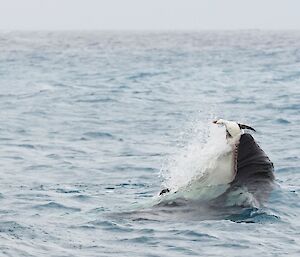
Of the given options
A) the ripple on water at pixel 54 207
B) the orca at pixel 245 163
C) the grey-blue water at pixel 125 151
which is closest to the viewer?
the grey-blue water at pixel 125 151

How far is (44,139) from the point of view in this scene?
2008 centimetres

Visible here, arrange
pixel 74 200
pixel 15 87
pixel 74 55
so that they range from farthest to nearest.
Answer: pixel 74 55 < pixel 15 87 < pixel 74 200

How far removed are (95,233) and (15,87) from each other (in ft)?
76.5

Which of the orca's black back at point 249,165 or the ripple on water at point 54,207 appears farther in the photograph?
the ripple on water at point 54,207

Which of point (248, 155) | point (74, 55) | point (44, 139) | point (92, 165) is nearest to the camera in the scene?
point (248, 155)

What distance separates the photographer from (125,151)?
18.3m

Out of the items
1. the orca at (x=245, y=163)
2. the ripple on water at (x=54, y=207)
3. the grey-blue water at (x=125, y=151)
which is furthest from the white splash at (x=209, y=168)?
the ripple on water at (x=54, y=207)

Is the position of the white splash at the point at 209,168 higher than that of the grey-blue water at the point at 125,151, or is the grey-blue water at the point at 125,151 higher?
the white splash at the point at 209,168

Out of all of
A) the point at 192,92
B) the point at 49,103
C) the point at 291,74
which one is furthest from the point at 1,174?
the point at 291,74

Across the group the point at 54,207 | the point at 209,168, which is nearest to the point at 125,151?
the point at 54,207

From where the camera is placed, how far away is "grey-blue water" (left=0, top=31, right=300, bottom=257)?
1073cm

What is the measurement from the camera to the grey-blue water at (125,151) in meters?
10.7

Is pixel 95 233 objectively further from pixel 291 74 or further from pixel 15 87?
pixel 291 74

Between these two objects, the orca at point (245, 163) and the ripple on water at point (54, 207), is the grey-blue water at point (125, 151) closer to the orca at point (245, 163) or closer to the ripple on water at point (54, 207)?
the ripple on water at point (54, 207)
